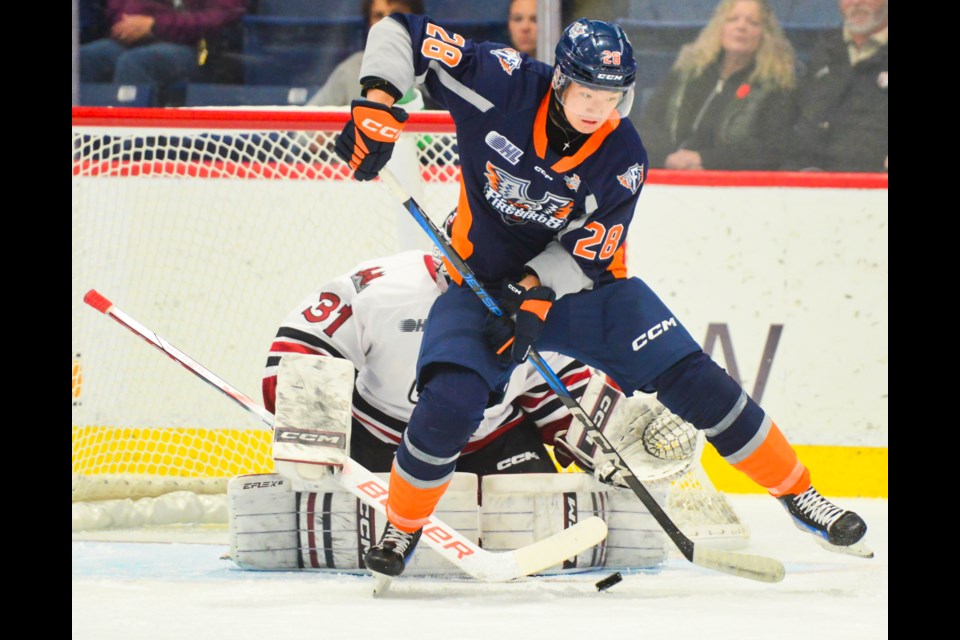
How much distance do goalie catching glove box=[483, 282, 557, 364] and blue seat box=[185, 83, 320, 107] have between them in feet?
8.06

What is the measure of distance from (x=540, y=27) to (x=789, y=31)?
92cm

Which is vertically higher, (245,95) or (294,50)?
(294,50)

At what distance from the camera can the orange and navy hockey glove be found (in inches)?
95.7

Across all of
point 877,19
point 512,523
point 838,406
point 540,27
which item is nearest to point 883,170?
point 877,19

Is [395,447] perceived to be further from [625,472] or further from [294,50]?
[294,50]

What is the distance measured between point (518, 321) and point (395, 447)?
2.50 ft

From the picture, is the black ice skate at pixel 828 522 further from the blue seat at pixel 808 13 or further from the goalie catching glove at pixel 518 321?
the blue seat at pixel 808 13

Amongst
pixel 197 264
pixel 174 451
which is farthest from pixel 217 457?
pixel 197 264

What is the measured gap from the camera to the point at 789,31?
443 centimetres

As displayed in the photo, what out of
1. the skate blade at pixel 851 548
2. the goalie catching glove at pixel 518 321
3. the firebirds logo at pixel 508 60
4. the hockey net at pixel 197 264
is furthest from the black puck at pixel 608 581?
the hockey net at pixel 197 264

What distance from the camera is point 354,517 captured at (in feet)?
9.27

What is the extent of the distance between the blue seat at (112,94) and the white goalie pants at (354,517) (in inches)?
88.3

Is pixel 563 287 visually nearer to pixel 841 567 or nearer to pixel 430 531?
pixel 430 531

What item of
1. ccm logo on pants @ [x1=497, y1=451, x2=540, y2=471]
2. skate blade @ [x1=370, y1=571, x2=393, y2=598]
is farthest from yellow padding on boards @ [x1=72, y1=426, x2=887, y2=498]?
skate blade @ [x1=370, y1=571, x2=393, y2=598]
